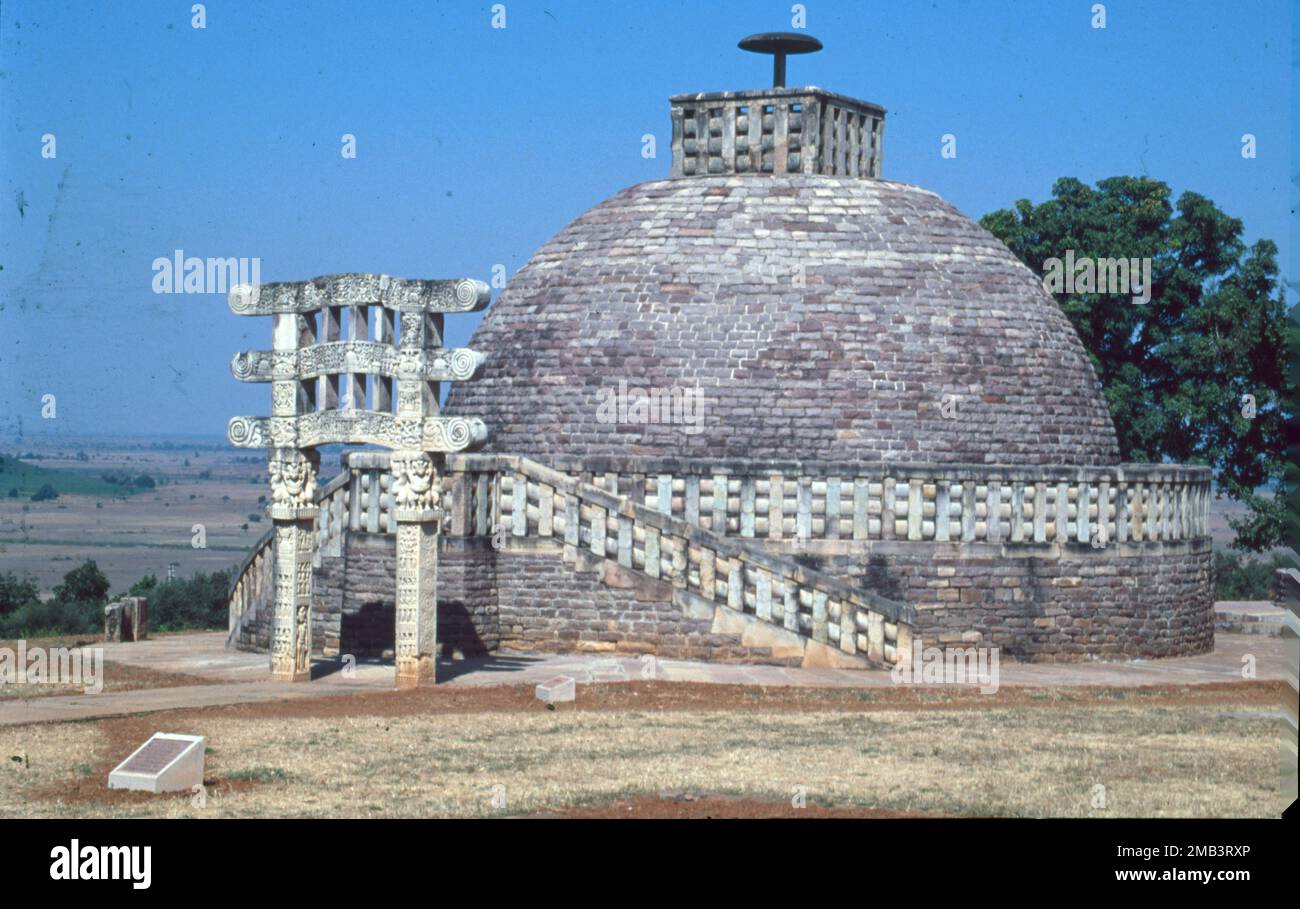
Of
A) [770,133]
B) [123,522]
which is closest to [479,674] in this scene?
[770,133]

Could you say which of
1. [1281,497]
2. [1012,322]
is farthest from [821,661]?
[1281,497]

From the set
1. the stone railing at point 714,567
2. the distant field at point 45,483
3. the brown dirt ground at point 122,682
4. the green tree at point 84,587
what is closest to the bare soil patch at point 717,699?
the stone railing at point 714,567

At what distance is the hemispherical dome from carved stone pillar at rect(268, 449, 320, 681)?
671 centimetres

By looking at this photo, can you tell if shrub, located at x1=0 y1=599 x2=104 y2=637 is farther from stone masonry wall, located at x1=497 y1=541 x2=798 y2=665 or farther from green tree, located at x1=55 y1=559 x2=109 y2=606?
stone masonry wall, located at x1=497 y1=541 x2=798 y2=665

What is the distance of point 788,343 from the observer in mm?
28031

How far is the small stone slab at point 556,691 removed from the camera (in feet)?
68.8

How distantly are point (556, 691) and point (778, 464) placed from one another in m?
6.81

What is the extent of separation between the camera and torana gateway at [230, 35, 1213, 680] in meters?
25.4

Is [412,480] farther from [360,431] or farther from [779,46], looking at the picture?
[779,46]

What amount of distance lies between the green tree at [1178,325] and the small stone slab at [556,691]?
74.2 feet

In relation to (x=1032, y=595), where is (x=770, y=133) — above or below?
above

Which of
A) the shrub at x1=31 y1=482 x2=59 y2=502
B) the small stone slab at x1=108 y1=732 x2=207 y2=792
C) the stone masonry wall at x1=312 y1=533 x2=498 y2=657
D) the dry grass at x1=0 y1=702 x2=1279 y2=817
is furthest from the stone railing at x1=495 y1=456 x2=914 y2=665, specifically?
the shrub at x1=31 y1=482 x2=59 y2=502

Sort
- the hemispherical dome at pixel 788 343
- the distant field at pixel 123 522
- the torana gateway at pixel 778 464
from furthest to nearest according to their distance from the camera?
the distant field at pixel 123 522
the hemispherical dome at pixel 788 343
the torana gateway at pixel 778 464

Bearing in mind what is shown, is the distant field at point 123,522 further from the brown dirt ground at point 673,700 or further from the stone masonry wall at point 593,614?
the brown dirt ground at point 673,700
